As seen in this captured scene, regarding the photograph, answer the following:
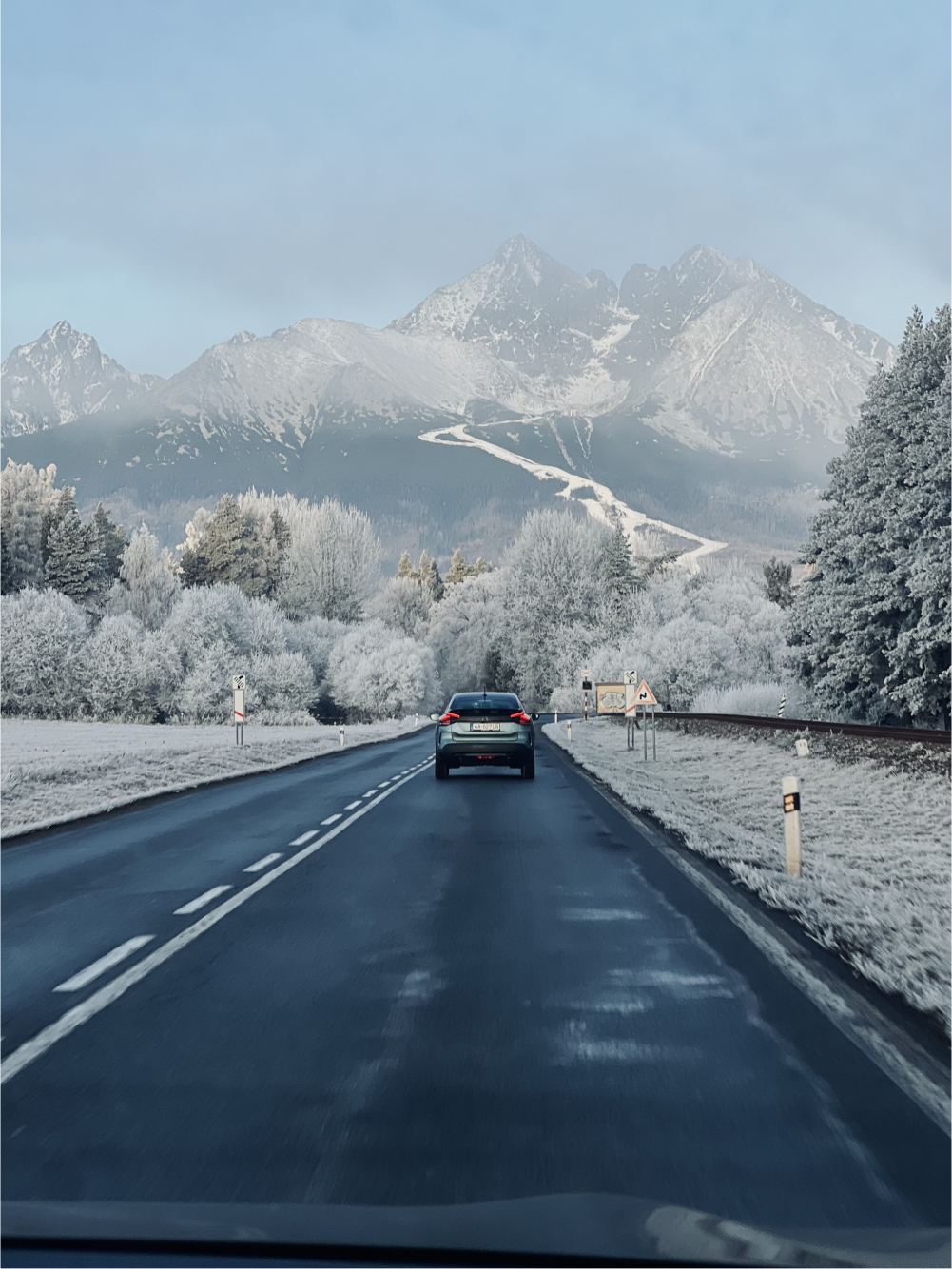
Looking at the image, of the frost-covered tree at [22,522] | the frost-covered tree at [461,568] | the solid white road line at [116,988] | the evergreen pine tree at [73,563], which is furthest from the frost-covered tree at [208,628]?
the frost-covered tree at [461,568]

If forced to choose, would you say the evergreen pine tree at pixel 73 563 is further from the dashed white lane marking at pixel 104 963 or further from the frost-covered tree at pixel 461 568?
the frost-covered tree at pixel 461 568

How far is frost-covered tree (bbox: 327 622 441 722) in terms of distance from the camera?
294ft

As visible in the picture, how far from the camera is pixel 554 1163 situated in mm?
3641

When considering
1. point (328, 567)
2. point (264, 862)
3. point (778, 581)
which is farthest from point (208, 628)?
point (264, 862)

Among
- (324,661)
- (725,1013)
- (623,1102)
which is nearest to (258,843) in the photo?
(725,1013)

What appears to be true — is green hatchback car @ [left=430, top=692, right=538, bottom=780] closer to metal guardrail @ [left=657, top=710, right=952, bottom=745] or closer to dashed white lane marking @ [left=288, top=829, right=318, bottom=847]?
metal guardrail @ [left=657, top=710, right=952, bottom=745]

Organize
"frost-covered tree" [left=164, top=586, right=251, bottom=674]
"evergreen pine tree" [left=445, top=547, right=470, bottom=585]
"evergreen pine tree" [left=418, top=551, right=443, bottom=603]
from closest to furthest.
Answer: "frost-covered tree" [left=164, top=586, right=251, bottom=674] < "evergreen pine tree" [left=418, top=551, right=443, bottom=603] < "evergreen pine tree" [left=445, top=547, right=470, bottom=585]

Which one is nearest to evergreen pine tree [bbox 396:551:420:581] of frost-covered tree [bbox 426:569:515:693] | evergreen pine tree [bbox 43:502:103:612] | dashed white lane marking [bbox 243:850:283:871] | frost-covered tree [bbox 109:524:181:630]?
frost-covered tree [bbox 426:569:515:693]

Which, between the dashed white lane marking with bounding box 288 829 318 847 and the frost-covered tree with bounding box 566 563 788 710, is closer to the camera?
the dashed white lane marking with bounding box 288 829 318 847

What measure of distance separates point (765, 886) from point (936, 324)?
32.3 meters

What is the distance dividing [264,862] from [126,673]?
66381 millimetres

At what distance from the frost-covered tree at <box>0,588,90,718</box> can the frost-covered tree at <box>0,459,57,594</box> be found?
637 cm

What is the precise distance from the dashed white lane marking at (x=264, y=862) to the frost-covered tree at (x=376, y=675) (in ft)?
254

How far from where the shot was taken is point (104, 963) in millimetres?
6715
